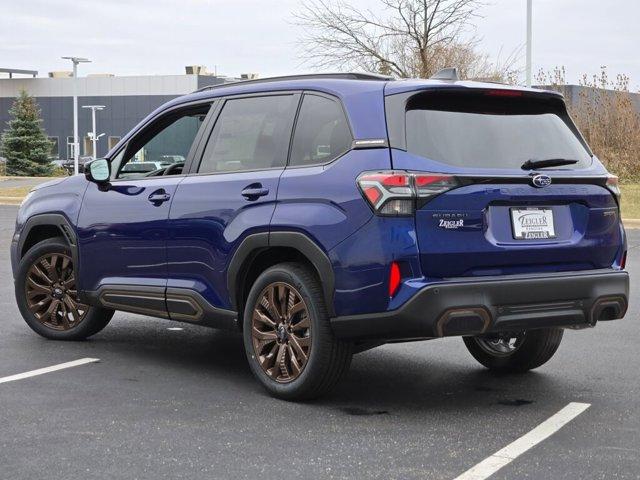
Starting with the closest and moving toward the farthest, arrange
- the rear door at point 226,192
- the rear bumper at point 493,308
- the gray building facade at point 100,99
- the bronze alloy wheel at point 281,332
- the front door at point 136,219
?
the rear bumper at point 493,308 → the bronze alloy wheel at point 281,332 → the rear door at point 226,192 → the front door at point 136,219 → the gray building facade at point 100,99

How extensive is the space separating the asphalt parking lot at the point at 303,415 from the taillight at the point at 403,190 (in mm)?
1111

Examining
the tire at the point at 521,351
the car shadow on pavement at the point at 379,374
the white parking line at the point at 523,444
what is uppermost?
the tire at the point at 521,351

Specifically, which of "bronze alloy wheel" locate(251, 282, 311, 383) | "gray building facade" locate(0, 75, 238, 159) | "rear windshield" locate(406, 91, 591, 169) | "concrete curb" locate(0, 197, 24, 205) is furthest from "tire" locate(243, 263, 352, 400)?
"gray building facade" locate(0, 75, 238, 159)

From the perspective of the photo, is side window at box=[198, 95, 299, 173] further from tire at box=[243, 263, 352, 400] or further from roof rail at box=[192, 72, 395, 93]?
tire at box=[243, 263, 352, 400]

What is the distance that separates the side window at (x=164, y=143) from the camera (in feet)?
23.0

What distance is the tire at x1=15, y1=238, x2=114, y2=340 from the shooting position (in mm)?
7793

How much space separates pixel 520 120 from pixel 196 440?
2495 mm

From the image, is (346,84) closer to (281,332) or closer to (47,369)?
(281,332)

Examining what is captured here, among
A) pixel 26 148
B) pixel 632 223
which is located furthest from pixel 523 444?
pixel 26 148

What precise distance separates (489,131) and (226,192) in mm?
1579

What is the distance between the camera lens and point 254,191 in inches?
242

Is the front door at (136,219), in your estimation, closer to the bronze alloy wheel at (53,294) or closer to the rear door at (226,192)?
the rear door at (226,192)

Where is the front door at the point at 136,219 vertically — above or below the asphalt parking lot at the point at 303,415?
above

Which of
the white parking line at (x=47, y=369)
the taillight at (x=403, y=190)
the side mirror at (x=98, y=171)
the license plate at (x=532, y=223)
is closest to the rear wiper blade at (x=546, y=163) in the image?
the license plate at (x=532, y=223)
